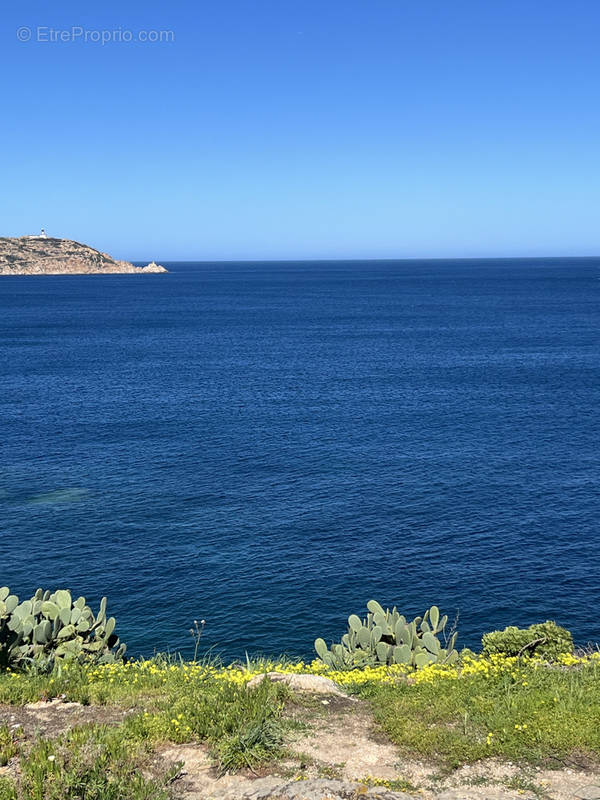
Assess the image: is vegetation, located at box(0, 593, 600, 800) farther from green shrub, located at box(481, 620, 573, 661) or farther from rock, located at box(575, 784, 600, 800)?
green shrub, located at box(481, 620, 573, 661)

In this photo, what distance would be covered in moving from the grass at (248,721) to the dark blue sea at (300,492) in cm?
2067

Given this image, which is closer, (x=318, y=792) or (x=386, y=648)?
(x=318, y=792)

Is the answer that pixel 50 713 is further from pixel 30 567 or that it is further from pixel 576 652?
pixel 30 567

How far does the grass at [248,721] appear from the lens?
1397cm

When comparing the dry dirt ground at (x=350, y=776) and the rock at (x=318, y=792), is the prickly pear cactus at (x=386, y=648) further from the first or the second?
the rock at (x=318, y=792)

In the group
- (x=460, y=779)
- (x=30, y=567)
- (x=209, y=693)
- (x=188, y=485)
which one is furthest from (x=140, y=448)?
(x=460, y=779)

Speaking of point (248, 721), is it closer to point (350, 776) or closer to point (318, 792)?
point (350, 776)

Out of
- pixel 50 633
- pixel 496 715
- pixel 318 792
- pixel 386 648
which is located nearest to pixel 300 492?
pixel 386 648

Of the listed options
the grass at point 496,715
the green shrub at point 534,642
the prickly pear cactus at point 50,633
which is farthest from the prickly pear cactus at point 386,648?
the prickly pear cactus at point 50,633

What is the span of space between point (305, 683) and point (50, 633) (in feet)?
32.2

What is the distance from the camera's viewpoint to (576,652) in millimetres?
25984

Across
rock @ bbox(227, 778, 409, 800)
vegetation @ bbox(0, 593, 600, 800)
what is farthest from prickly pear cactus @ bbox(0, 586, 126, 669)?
rock @ bbox(227, 778, 409, 800)

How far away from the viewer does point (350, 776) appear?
14289 mm

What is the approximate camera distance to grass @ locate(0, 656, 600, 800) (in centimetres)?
1397
